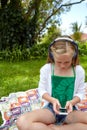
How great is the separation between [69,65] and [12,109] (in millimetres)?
1002

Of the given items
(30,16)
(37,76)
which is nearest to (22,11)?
(30,16)

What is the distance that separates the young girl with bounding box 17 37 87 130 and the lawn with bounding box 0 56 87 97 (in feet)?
5.03

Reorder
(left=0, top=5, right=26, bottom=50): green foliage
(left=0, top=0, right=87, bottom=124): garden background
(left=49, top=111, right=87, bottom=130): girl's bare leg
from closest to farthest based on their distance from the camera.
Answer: (left=49, top=111, right=87, bottom=130): girl's bare leg
(left=0, top=0, right=87, bottom=124): garden background
(left=0, top=5, right=26, bottom=50): green foliage

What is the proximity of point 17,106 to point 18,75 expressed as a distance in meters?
2.39

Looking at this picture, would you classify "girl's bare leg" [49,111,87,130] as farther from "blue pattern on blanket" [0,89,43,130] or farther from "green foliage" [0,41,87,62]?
"green foliage" [0,41,87,62]

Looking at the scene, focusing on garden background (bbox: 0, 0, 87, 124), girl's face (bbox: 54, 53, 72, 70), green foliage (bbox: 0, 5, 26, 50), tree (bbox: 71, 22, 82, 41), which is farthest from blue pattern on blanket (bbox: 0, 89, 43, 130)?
tree (bbox: 71, 22, 82, 41)

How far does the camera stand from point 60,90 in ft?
11.4

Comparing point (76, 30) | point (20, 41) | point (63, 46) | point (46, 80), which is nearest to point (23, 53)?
point (20, 41)

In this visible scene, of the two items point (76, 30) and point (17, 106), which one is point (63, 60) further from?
point (76, 30)

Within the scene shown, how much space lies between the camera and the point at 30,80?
598 cm

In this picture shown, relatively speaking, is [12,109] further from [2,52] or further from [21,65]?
[2,52]

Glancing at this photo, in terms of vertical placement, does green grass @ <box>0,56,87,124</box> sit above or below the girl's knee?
below

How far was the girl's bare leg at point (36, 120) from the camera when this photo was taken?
3197 millimetres

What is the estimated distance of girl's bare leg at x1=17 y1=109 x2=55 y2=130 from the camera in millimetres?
3197
